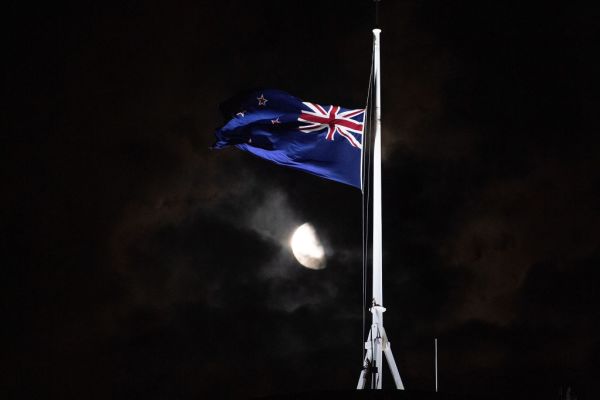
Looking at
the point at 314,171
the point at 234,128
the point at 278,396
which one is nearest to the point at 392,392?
the point at 278,396

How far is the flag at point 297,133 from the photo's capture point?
72.3 ft

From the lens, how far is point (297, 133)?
2294 centimetres

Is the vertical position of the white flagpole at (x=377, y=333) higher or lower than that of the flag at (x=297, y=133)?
lower

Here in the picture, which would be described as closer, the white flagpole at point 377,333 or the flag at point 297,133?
the white flagpole at point 377,333

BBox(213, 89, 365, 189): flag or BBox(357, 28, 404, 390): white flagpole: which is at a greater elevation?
BBox(213, 89, 365, 189): flag

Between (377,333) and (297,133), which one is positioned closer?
(377,333)

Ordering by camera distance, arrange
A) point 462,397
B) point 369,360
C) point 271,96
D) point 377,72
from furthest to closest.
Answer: point 271,96 → point 377,72 → point 369,360 → point 462,397

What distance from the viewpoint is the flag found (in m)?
22.0

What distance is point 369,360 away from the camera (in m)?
19.2

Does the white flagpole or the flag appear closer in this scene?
the white flagpole

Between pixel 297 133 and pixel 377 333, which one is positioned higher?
pixel 297 133

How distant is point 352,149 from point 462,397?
9697 mm

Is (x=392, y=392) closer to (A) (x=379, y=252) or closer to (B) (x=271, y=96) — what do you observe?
(A) (x=379, y=252)

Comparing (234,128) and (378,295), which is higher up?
(234,128)
